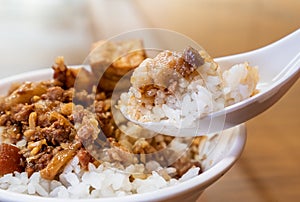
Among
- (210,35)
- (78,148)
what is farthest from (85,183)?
(210,35)

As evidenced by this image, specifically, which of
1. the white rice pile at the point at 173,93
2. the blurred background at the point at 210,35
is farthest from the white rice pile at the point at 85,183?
the blurred background at the point at 210,35

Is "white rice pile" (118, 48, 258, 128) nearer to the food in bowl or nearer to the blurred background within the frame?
the food in bowl

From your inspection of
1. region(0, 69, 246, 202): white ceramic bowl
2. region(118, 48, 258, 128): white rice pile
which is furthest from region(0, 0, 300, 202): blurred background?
region(118, 48, 258, 128): white rice pile

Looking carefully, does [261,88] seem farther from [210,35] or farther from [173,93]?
[210,35]

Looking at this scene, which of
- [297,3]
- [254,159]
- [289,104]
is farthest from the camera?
[297,3]

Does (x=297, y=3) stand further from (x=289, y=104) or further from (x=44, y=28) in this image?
(x=44, y=28)

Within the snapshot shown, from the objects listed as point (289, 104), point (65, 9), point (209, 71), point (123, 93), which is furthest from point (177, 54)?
point (65, 9)
